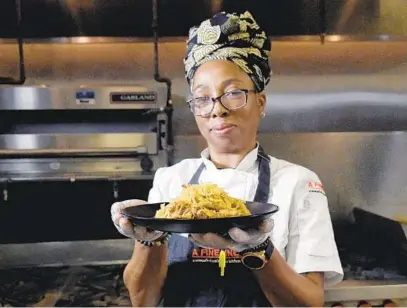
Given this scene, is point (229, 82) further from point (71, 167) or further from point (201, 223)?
point (71, 167)

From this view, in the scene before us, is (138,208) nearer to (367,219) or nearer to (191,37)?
(191,37)

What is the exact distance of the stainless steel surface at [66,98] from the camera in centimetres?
280

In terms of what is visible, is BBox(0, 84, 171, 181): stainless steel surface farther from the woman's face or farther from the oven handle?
the woman's face

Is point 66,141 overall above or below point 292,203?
below

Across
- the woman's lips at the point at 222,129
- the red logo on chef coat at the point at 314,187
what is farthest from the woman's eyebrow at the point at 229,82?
the red logo on chef coat at the point at 314,187

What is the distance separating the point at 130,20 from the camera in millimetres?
3137

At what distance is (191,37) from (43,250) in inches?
74.3

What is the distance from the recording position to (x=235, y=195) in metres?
1.61

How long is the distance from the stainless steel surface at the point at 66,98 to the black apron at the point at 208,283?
138cm

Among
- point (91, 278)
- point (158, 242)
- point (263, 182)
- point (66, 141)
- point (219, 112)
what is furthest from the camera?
point (66, 141)

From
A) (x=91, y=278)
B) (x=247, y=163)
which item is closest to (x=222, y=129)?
(x=247, y=163)

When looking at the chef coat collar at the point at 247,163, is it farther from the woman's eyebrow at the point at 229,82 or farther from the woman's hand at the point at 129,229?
the woman's hand at the point at 129,229

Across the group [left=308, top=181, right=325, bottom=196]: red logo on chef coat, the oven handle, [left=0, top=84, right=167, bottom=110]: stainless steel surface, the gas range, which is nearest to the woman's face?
[left=308, top=181, right=325, bottom=196]: red logo on chef coat

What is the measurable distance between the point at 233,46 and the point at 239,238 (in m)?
0.58
